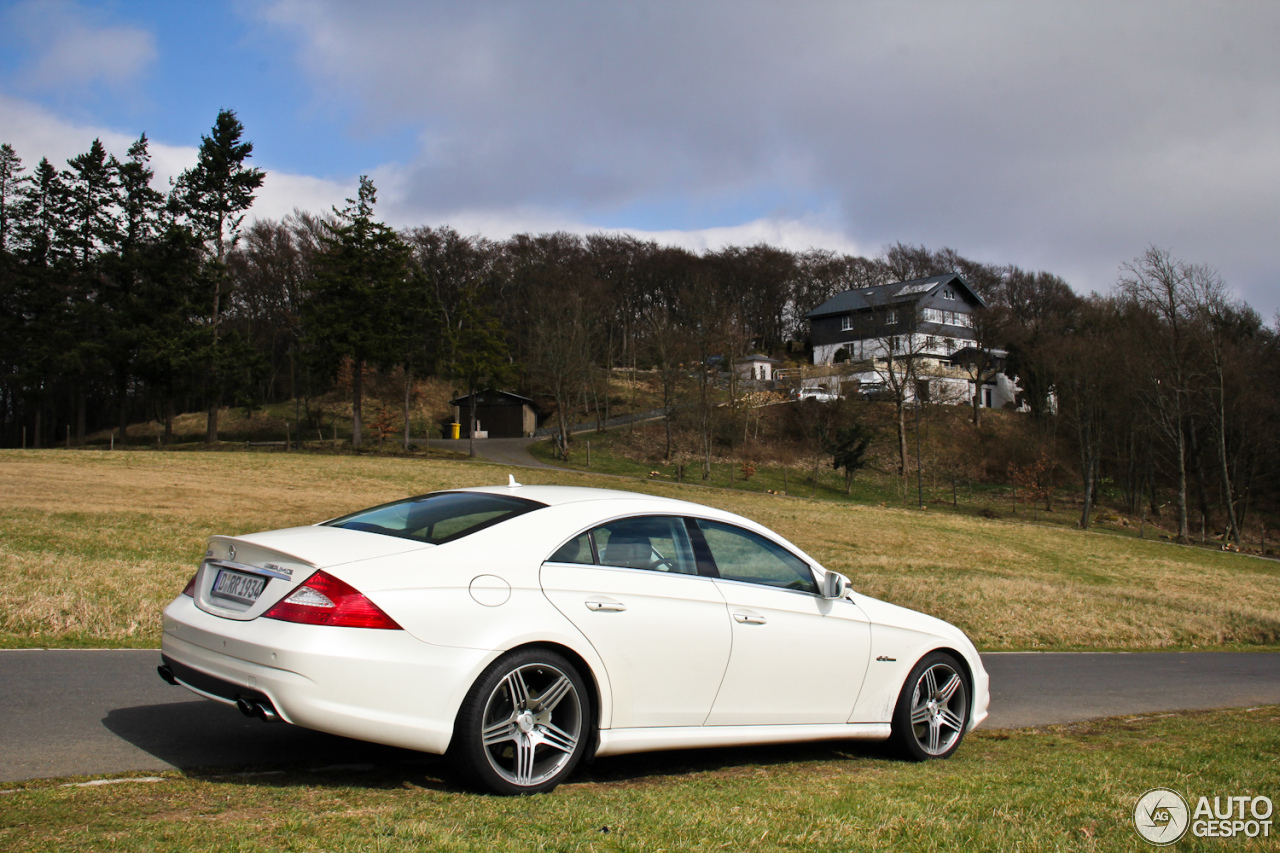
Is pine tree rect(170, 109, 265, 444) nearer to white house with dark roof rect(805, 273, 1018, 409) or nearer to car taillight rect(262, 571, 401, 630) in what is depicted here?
white house with dark roof rect(805, 273, 1018, 409)

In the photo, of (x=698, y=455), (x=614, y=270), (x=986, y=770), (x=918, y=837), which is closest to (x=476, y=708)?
(x=918, y=837)

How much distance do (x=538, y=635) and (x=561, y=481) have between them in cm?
3705

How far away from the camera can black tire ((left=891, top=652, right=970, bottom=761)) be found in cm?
604

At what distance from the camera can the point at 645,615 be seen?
4.85 m

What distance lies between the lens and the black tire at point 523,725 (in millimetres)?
4277

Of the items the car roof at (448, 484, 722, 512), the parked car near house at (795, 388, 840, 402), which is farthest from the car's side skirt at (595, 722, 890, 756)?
the parked car near house at (795, 388, 840, 402)

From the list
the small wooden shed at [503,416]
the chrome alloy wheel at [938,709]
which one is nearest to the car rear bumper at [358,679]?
Answer: the chrome alloy wheel at [938,709]

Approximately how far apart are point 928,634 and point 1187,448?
61.0 meters

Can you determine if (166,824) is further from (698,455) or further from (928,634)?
(698,455)

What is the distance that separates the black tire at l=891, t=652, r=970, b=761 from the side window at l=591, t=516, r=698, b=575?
77.2 inches

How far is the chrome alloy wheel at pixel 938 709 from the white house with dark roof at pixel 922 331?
51.7 meters

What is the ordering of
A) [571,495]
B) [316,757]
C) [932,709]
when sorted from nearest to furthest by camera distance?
[316,757] < [571,495] < [932,709]

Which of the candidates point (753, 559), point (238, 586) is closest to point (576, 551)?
point (753, 559)

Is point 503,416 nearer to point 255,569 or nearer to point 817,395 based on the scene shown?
point 817,395
